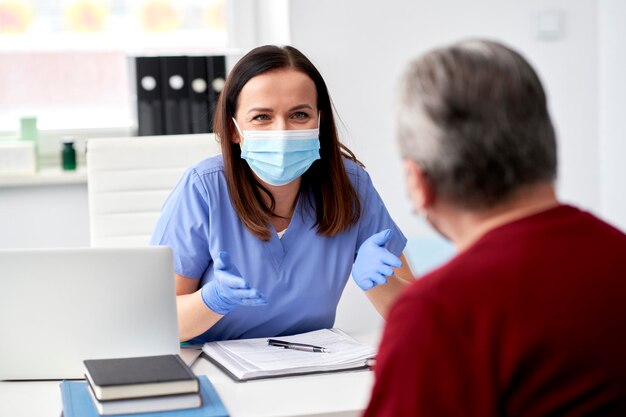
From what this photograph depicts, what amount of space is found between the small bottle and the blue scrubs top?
1.15 metres

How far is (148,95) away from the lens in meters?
2.93

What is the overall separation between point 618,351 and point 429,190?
0.70 feet

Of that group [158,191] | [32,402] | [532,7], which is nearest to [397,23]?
[532,7]

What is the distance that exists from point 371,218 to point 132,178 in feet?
2.14

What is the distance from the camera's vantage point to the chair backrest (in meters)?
2.27

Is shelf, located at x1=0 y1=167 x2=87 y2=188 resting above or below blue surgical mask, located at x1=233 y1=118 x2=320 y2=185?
below

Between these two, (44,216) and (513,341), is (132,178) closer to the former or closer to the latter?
(44,216)

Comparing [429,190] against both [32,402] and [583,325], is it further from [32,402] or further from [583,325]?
[32,402]

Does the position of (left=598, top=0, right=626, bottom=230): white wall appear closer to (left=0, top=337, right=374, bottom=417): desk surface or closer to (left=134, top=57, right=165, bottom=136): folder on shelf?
(left=134, top=57, right=165, bottom=136): folder on shelf

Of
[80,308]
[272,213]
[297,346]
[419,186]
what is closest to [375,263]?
[297,346]

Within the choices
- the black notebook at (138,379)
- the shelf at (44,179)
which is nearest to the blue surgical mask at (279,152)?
the black notebook at (138,379)

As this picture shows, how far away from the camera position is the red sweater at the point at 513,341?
2.52ft

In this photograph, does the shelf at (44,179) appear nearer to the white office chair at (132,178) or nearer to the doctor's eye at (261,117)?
the white office chair at (132,178)

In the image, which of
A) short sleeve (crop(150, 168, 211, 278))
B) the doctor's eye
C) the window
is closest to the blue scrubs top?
short sleeve (crop(150, 168, 211, 278))
